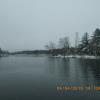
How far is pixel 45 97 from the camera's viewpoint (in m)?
7.50

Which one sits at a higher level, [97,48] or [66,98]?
[97,48]

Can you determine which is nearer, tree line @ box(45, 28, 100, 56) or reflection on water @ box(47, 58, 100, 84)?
reflection on water @ box(47, 58, 100, 84)

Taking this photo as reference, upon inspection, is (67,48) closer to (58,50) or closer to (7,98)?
(58,50)

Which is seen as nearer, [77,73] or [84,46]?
[77,73]

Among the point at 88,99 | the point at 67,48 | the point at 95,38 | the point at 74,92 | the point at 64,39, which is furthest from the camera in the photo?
the point at 64,39

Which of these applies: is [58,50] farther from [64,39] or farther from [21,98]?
[21,98]

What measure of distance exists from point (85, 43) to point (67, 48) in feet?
37.2

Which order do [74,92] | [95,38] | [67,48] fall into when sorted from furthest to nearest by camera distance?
1. [67,48]
2. [95,38]
3. [74,92]

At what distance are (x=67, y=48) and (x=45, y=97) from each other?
2319 inches

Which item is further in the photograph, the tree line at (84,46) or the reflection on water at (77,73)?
the tree line at (84,46)

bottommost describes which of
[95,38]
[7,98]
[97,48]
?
[7,98]

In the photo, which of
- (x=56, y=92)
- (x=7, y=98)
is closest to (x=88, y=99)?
(x=56, y=92)

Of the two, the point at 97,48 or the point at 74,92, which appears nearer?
the point at 74,92

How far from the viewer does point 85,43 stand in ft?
186
